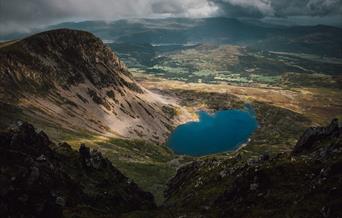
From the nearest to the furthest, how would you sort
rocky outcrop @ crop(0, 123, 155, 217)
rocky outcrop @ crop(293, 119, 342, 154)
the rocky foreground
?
1. the rocky foreground
2. rocky outcrop @ crop(0, 123, 155, 217)
3. rocky outcrop @ crop(293, 119, 342, 154)

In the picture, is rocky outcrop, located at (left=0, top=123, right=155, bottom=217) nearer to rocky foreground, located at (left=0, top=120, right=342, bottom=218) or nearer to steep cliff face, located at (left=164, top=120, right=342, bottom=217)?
rocky foreground, located at (left=0, top=120, right=342, bottom=218)

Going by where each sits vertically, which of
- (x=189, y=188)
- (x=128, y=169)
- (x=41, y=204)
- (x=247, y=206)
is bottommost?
(x=128, y=169)

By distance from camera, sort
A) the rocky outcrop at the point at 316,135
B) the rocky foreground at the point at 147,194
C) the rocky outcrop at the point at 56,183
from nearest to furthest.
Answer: the rocky foreground at the point at 147,194 → the rocky outcrop at the point at 56,183 → the rocky outcrop at the point at 316,135

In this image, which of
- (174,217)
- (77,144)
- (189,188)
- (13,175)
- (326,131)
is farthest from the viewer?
(77,144)

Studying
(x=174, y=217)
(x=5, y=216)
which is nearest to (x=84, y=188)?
(x=174, y=217)

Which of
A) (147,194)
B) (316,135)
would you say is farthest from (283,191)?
(147,194)

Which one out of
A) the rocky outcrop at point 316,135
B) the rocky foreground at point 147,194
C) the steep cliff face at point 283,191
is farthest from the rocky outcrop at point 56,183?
the rocky outcrop at point 316,135

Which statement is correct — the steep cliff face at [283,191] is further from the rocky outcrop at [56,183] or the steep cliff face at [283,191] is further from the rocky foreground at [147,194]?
the rocky outcrop at [56,183]

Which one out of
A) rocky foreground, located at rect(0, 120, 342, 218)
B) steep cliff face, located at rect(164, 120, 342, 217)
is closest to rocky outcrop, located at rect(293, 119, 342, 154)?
rocky foreground, located at rect(0, 120, 342, 218)

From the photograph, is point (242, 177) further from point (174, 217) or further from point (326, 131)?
point (326, 131)
